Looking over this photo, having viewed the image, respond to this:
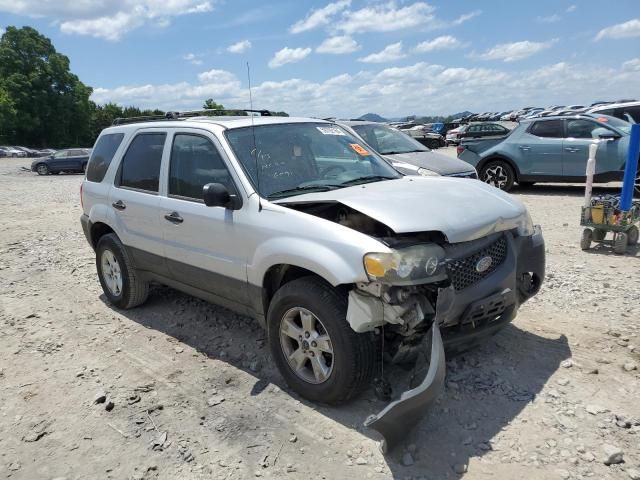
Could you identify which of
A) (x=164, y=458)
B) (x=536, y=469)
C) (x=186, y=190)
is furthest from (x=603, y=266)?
(x=164, y=458)

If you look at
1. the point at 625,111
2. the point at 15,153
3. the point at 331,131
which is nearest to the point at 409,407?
the point at 331,131

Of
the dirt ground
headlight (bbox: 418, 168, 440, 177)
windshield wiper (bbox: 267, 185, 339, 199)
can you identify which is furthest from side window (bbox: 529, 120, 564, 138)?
windshield wiper (bbox: 267, 185, 339, 199)

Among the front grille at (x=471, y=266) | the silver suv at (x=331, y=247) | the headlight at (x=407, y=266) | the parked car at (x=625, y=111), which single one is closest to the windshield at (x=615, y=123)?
the parked car at (x=625, y=111)

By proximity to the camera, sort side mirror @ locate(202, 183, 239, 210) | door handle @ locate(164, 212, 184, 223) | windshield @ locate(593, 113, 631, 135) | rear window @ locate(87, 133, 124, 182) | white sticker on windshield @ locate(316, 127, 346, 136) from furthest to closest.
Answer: windshield @ locate(593, 113, 631, 135) < rear window @ locate(87, 133, 124, 182) < white sticker on windshield @ locate(316, 127, 346, 136) < door handle @ locate(164, 212, 184, 223) < side mirror @ locate(202, 183, 239, 210)

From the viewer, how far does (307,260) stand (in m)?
3.30

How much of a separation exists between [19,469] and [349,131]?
366cm

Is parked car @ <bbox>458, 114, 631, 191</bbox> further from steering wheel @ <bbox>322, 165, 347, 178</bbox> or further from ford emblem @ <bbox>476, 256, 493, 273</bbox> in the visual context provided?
ford emblem @ <bbox>476, 256, 493, 273</bbox>

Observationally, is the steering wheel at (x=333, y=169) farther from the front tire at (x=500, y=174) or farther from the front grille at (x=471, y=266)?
the front tire at (x=500, y=174)

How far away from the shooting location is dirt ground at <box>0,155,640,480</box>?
298 cm

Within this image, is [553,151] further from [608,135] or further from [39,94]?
[39,94]

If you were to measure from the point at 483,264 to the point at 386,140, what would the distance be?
21.5ft

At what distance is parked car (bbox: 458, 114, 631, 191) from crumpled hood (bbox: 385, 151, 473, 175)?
3.19m

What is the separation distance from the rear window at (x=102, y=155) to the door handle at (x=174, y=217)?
1403 mm

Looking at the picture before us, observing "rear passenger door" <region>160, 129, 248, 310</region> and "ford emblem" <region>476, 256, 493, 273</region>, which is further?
"rear passenger door" <region>160, 129, 248, 310</region>
